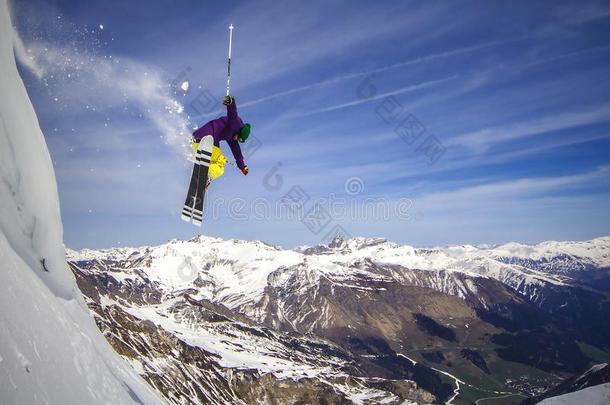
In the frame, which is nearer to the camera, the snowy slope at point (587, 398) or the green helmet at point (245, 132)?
the green helmet at point (245, 132)

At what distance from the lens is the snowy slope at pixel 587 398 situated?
3225 centimetres

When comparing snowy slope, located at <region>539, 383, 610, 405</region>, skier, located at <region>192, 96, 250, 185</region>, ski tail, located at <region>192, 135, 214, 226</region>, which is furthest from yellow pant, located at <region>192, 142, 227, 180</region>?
snowy slope, located at <region>539, 383, 610, 405</region>

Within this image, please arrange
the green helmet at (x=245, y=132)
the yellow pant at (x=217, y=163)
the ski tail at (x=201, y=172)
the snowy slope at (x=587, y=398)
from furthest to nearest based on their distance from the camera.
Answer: the snowy slope at (x=587, y=398) → the yellow pant at (x=217, y=163) → the green helmet at (x=245, y=132) → the ski tail at (x=201, y=172)

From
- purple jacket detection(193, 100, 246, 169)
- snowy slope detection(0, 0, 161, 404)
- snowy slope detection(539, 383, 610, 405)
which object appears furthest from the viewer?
snowy slope detection(539, 383, 610, 405)

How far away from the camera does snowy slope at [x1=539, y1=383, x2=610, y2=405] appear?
32250 mm

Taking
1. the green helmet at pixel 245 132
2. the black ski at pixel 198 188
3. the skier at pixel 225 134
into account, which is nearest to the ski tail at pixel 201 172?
the black ski at pixel 198 188

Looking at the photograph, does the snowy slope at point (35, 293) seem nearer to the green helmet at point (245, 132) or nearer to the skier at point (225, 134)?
the skier at point (225, 134)

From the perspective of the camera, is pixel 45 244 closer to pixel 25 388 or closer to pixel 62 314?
pixel 62 314

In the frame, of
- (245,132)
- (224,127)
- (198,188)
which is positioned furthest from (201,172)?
(245,132)

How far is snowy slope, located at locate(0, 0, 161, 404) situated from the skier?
724cm

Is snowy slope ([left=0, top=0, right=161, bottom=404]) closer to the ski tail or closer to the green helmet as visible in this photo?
the ski tail

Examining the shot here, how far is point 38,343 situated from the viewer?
A: 7.14 meters

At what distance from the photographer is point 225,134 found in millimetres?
18609

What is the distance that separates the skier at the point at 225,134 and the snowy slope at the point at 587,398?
31142 millimetres
